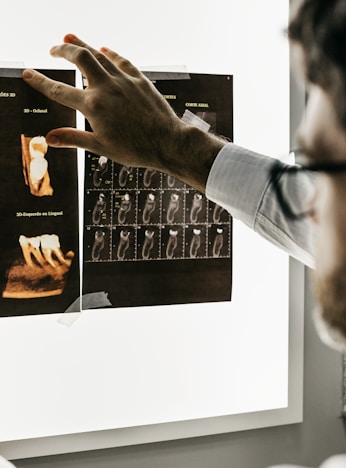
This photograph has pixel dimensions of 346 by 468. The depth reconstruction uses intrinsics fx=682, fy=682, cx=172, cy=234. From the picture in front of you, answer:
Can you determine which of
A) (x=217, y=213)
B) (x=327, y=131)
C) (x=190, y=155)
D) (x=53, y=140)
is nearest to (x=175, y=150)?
(x=190, y=155)

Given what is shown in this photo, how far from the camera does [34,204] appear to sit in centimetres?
131

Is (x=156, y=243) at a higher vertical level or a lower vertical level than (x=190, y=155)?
lower

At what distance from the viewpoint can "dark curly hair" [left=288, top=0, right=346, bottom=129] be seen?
0.61 metres

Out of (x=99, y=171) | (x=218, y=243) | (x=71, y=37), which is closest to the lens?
(x=71, y=37)

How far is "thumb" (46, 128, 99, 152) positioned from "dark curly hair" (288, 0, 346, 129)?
0.58m

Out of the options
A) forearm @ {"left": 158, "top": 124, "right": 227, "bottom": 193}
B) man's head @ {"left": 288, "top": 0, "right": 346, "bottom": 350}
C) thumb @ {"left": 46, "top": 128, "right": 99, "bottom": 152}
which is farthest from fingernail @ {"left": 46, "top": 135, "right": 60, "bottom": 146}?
man's head @ {"left": 288, "top": 0, "right": 346, "bottom": 350}

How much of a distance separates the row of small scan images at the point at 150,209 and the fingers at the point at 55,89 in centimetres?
23

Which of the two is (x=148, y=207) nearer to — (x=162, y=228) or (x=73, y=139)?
(x=162, y=228)

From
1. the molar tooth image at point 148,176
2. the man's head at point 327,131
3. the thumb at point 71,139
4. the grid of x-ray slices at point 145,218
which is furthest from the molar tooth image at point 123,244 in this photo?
the man's head at point 327,131

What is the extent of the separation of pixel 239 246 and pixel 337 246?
80 cm

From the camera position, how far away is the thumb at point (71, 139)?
1.16 meters

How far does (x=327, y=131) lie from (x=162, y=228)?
779 millimetres

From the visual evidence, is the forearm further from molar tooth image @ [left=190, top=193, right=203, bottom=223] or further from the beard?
the beard

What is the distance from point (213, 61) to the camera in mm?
1427
